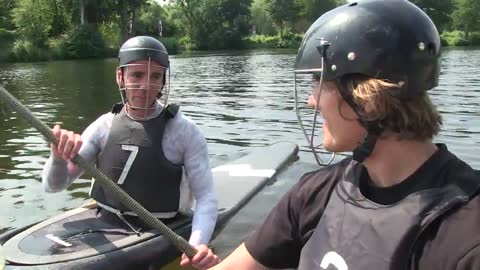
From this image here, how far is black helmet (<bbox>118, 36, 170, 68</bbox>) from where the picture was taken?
396 cm

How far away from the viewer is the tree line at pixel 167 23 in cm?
4662

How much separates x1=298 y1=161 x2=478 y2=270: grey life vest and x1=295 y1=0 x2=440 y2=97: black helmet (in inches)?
13.4

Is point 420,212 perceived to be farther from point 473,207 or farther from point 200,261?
point 200,261

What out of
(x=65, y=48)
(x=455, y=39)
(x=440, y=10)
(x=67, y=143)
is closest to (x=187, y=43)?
(x=65, y=48)

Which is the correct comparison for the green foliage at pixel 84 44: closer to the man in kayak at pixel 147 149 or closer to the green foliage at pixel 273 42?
the green foliage at pixel 273 42

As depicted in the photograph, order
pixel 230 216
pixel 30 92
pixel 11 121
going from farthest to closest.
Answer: pixel 30 92 < pixel 11 121 < pixel 230 216

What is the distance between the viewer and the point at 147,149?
417 cm

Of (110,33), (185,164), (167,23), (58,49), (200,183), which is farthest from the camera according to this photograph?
(167,23)

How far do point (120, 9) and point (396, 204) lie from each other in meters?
57.4

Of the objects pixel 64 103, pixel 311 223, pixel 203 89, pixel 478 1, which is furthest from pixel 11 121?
pixel 478 1

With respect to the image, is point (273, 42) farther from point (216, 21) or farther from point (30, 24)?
point (30, 24)

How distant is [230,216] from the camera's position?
5566mm

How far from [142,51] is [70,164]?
0.92m

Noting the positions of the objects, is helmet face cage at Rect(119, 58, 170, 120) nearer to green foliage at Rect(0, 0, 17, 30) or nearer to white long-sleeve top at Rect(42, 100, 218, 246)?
white long-sleeve top at Rect(42, 100, 218, 246)
